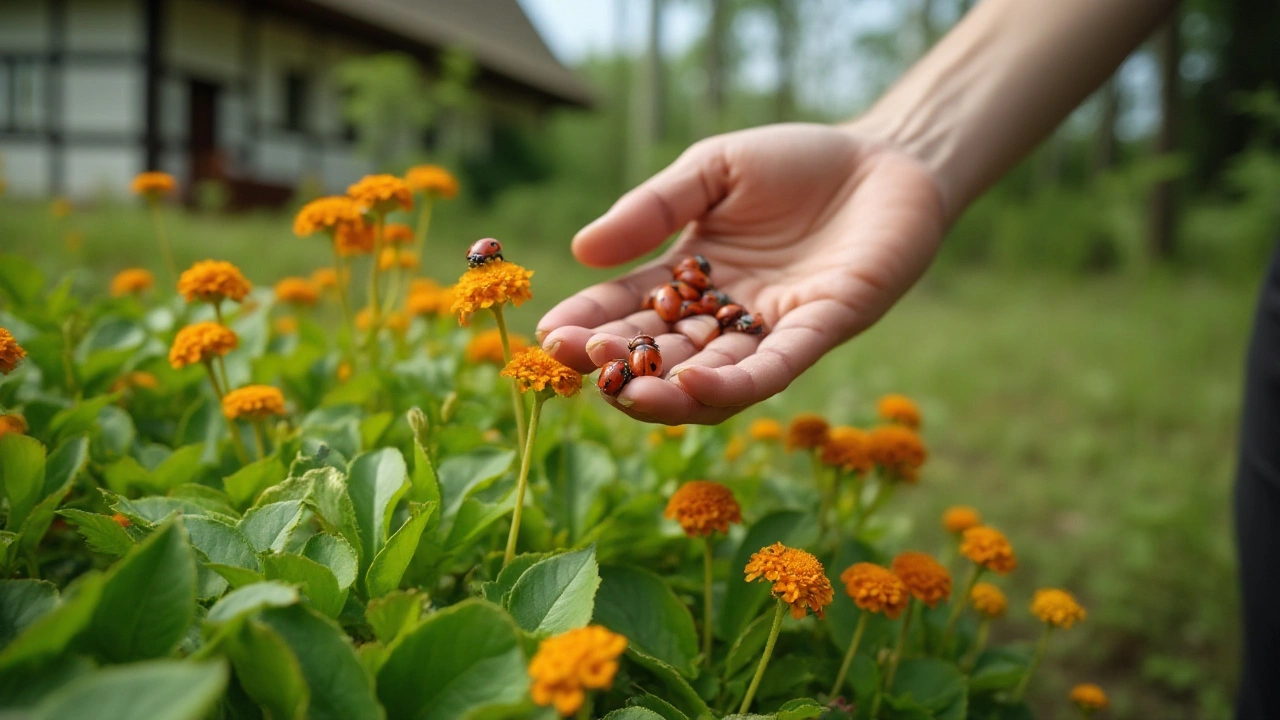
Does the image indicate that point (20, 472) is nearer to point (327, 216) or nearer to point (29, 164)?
point (327, 216)

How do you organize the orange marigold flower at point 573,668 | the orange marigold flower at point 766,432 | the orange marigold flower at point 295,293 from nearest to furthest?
the orange marigold flower at point 573,668 < the orange marigold flower at point 766,432 < the orange marigold flower at point 295,293

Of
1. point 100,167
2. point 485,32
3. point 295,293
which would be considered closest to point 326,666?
point 295,293

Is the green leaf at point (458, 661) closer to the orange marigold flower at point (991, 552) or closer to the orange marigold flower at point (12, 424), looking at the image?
the orange marigold flower at point (12, 424)

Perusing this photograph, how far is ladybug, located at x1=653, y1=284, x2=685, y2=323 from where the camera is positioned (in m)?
1.15

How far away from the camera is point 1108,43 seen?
1.50 meters

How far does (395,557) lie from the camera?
30.3 inches

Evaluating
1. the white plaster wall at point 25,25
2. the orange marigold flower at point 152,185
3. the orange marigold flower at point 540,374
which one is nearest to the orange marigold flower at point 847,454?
the orange marigold flower at point 540,374

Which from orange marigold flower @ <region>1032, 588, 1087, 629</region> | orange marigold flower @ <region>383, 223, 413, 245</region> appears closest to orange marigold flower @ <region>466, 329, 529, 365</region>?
orange marigold flower @ <region>383, 223, 413, 245</region>

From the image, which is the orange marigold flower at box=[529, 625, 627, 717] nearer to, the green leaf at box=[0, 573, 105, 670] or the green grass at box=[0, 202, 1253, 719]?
the green leaf at box=[0, 573, 105, 670]

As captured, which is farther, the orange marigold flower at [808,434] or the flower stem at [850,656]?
the orange marigold flower at [808,434]

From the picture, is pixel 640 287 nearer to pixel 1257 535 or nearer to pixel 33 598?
pixel 33 598

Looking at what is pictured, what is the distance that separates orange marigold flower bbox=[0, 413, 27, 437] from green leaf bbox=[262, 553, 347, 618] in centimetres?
37

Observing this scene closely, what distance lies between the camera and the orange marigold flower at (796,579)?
756 mm

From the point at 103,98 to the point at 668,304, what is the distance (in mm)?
10024
